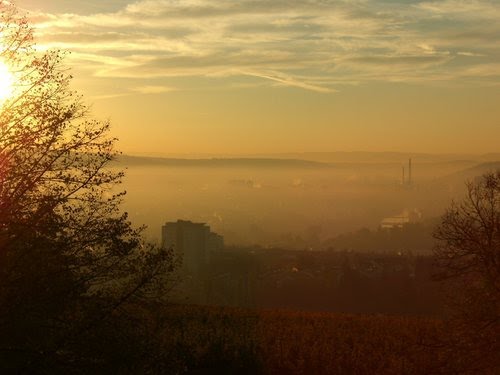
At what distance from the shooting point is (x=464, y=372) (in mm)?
23344

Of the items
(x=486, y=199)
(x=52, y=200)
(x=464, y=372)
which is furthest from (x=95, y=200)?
(x=486, y=199)

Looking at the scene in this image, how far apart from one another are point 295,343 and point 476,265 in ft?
28.2

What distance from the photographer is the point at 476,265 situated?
2492cm

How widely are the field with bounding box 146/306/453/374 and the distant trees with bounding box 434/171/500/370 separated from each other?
150 centimetres

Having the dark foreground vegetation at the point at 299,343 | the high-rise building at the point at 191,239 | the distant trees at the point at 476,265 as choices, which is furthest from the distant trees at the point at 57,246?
the high-rise building at the point at 191,239

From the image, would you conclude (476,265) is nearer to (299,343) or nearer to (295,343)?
(299,343)

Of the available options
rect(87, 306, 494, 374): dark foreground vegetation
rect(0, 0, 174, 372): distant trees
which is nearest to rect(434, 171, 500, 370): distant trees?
rect(87, 306, 494, 374): dark foreground vegetation

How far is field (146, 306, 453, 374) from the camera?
25547 millimetres

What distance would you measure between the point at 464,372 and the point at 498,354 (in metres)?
→ 1.35

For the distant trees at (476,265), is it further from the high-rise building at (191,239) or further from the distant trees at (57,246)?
the high-rise building at (191,239)

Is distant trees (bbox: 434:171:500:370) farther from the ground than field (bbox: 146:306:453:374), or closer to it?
farther from the ground

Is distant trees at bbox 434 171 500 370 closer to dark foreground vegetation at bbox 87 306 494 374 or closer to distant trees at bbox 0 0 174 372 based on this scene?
dark foreground vegetation at bbox 87 306 494 374

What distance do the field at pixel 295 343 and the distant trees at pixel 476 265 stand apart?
4.94 ft

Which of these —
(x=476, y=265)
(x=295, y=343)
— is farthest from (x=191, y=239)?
(x=476, y=265)
